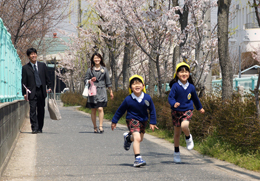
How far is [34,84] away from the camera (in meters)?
9.18

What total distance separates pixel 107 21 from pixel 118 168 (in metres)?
13.8

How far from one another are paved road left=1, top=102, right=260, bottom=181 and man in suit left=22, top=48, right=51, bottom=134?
964 millimetres

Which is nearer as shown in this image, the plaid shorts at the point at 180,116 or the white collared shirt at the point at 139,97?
the white collared shirt at the point at 139,97

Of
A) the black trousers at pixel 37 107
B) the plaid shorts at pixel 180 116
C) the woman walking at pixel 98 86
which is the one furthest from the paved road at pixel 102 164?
the woman walking at pixel 98 86

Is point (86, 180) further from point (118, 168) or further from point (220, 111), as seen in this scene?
point (220, 111)

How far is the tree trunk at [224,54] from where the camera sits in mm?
8141

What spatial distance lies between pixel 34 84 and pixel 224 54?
4.35 metres

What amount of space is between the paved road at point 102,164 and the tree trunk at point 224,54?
5.40ft

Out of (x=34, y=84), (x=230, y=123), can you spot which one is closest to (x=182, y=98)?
(x=230, y=123)

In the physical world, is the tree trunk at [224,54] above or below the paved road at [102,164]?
above

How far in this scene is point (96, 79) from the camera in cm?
996

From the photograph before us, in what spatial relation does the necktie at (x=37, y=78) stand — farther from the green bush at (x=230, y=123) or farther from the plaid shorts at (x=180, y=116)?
the plaid shorts at (x=180, y=116)

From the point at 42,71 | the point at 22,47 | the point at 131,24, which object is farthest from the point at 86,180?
the point at 22,47

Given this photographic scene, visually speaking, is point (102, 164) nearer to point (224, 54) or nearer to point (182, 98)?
point (182, 98)
